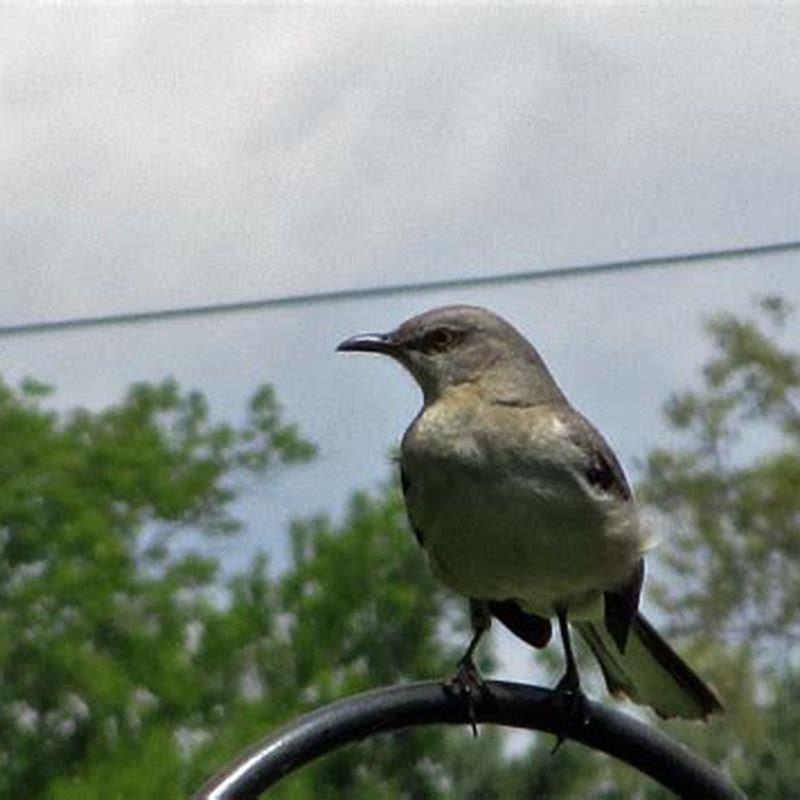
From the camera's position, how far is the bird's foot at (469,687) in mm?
2719

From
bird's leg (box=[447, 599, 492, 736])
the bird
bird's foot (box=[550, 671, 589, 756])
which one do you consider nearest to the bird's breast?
the bird

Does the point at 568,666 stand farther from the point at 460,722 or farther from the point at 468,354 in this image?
the point at 460,722

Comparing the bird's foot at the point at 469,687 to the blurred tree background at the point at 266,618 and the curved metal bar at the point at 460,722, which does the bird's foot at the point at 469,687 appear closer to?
the curved metal bar at the point at 460,722

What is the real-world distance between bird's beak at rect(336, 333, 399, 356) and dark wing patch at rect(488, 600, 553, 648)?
387 millimetres

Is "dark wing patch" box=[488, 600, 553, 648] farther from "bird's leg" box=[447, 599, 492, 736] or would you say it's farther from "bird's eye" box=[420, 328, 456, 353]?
"bird's eye" box=[420, 328, 456, 353]

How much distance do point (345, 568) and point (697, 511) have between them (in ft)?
2.15

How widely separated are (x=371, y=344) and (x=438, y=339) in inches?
6.5

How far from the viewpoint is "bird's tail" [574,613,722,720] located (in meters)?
3.44

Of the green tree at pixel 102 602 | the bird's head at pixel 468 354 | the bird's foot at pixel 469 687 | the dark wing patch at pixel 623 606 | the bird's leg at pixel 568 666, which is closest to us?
the bird's foot at pixel 469 687

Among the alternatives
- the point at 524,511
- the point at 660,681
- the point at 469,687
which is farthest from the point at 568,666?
the point at 469,687

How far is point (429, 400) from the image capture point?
3811 millimetres

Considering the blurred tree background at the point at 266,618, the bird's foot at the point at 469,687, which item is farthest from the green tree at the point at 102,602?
the bird's foot at the point at 469,687

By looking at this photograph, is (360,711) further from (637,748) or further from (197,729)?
(197,729)

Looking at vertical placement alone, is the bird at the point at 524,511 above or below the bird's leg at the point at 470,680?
above
